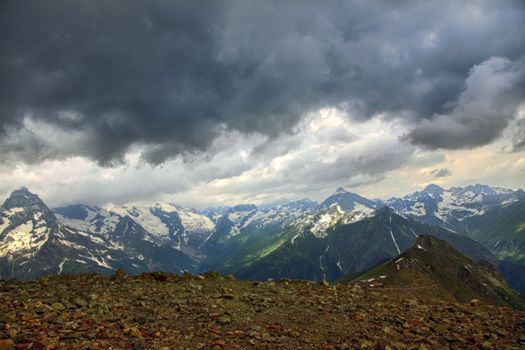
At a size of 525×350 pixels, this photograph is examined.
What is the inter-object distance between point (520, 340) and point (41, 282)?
27.8 metres

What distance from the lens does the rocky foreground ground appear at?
14945mm

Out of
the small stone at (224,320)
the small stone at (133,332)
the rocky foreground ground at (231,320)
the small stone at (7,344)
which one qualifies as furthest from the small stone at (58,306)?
the small stone at (224,320)

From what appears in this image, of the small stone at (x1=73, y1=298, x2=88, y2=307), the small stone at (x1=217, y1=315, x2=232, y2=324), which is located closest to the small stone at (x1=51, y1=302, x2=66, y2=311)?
the small stone at (x1=73, y1=298, x2=88, y2=307)

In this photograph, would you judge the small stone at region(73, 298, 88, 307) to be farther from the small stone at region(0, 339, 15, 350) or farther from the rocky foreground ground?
the small stone at region(0, 339, 15, 350)

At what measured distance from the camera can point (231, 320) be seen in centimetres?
1783

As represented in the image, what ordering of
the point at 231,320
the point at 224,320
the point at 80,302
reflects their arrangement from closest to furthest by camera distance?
the point at 224,320 → the point at 231,320 → the point at 80,302

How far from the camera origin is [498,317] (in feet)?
69.0

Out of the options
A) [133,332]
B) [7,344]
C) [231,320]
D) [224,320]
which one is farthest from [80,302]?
[231,320]

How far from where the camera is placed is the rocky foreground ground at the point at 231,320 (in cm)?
1495

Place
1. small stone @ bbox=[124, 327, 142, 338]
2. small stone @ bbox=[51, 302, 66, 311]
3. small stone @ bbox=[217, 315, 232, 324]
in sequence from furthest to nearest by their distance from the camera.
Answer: small stone @ bbox=[51, 302, 66, 311] → small stone @ bbox=[217, 315, 232, 324] → small stone @ bbox=[124, 327, 142, 338]

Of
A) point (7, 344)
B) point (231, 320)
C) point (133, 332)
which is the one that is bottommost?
point (231, 320)

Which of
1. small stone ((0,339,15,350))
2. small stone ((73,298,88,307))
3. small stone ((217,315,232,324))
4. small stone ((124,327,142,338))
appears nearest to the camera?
small stone ((0,339,15,350))

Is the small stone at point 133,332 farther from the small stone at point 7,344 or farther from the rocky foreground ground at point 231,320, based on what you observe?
the small stone at point 7,344

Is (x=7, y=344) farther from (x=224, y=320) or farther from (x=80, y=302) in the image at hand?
(x=224, y=320)
